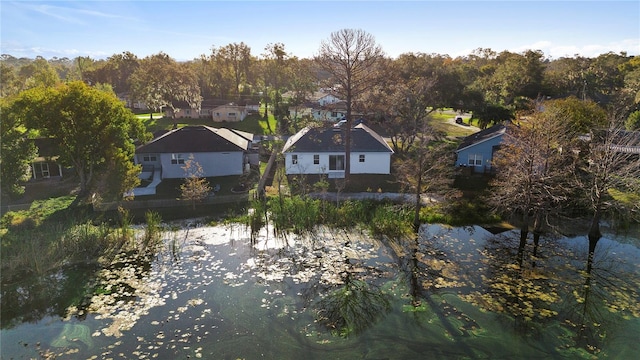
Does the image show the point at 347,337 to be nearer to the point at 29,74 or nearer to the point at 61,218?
the point at 61,218

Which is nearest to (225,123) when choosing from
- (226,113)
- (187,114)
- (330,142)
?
(226,113)

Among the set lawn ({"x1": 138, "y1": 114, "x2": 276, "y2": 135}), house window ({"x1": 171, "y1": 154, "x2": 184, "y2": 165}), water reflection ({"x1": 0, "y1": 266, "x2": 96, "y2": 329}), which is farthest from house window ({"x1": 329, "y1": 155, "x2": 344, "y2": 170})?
lawn ({"x1": 138, "y1": 114, "x2": 276, "y2": 135})

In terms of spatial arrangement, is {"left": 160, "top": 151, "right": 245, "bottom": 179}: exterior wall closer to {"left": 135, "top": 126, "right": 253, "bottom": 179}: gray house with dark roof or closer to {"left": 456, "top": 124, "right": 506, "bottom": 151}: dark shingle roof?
{"left": 135, "top": 126, "right": 253, "bottom": 179}: gray house with dark roof

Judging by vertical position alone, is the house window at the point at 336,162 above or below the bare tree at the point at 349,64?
below

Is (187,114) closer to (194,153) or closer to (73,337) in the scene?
(194,153)

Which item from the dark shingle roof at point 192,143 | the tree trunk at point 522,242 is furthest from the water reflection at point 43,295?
the tree trunk at point 522,242

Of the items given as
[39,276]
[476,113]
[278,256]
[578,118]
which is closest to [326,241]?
[278,256]

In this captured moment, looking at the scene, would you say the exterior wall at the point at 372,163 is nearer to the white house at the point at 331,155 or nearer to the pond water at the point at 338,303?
the white house at the point at 331,155
